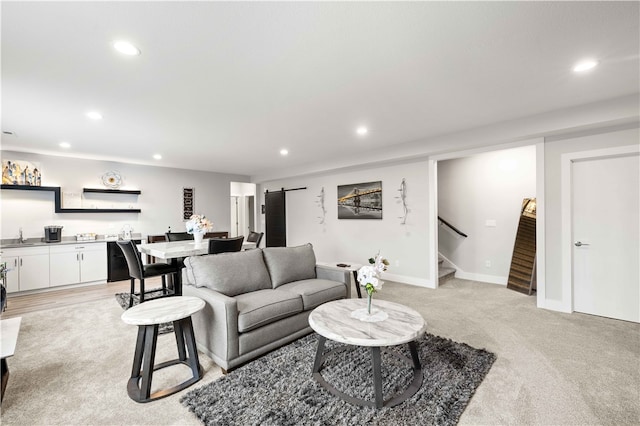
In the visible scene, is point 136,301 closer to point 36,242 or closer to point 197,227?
point 197,227

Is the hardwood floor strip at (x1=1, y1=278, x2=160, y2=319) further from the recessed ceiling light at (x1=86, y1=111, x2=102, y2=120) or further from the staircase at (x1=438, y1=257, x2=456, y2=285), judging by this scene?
the staircase at (x1=438, y1=257, x2=456, y2=285)

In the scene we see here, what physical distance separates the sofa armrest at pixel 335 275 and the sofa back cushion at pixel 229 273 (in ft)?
2.43

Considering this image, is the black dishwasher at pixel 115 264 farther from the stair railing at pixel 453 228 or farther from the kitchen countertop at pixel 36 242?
the stair railing at pixel 453 228

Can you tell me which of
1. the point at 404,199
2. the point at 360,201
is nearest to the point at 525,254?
the point at 404,199

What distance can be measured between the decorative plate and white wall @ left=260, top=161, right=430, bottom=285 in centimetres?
364

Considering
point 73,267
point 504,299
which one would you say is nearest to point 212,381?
point 504,299

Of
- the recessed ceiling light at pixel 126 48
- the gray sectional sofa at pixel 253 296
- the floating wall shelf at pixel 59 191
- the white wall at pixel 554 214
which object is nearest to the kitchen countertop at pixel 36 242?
the floating wall shelf at pixel 59 191

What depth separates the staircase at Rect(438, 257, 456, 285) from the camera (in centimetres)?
521

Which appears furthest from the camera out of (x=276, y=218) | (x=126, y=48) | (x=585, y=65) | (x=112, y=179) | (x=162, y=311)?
(x=276, y=218)

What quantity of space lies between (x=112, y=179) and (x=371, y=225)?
5.39 m

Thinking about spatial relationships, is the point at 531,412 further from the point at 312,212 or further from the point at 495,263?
the point at 312,212

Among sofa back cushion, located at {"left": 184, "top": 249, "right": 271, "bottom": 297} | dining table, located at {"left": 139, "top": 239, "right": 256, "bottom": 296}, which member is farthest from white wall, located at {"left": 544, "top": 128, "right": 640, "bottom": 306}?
dining table, located at {"left": 139, "top": 239, "right": 256, "bottom": 296}

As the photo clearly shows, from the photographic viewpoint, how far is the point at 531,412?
5.91 ft

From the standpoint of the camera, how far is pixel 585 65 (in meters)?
2.29
